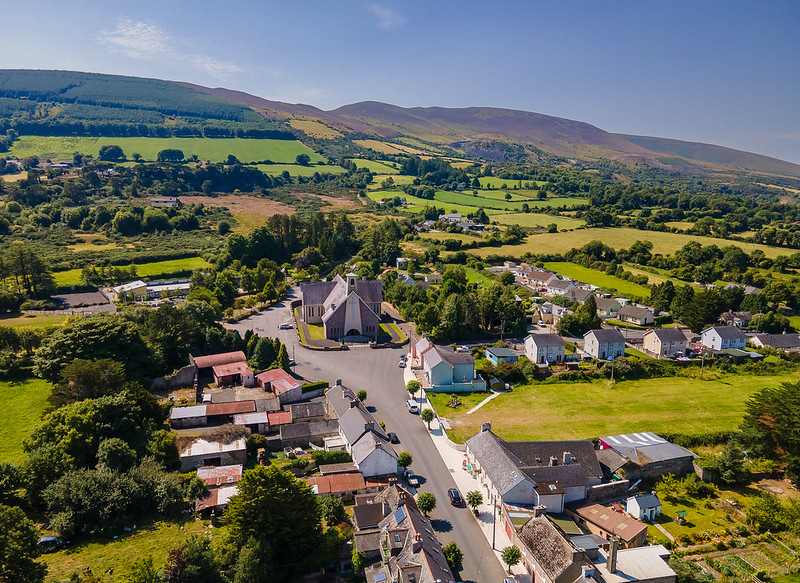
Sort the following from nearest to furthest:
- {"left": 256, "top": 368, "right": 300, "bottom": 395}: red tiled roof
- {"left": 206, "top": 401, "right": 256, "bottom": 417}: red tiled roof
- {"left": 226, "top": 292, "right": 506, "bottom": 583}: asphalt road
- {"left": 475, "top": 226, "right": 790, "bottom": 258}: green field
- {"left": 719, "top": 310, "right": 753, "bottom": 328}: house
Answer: {"left": 226, "top": 292, "right": 506, "bottom": 583}: asphalt road, {"left": 206, "top": 401, "right": 256, "bottom": 417}: red tiled roof, {"left": 256, "top": 368, "right": 300, "bottom": 395}: red tiled roof, {"left": 719, "top": 310, "right": 753, "bottom": 328}: house, {"left": 475, "top": 226, "right": 790, "bottom": 258}: green field

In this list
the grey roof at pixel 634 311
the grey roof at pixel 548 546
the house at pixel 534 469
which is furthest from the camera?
the grey roof at pixel 634 311

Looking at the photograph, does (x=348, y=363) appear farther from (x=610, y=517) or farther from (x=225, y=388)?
(x=610, y=517)

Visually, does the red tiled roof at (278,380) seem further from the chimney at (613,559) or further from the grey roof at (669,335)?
the grey roof at (669,335)

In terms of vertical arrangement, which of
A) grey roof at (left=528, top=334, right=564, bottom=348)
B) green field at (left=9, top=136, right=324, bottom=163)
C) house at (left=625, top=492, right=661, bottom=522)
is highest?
green field at (left=9, top=136, right=324, bottom=163)

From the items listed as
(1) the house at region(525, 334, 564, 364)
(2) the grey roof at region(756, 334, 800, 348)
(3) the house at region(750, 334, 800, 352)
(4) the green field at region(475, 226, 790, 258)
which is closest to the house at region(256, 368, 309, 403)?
(1) the house at region(525, 334, 564, 364)

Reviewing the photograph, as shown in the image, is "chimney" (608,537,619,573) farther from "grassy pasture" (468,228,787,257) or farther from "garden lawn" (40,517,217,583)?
"grassy pasture" (468,228,787,257)

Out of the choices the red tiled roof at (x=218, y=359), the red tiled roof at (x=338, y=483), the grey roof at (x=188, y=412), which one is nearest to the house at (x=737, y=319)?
the red tiled roof at (x=338, y=483)
